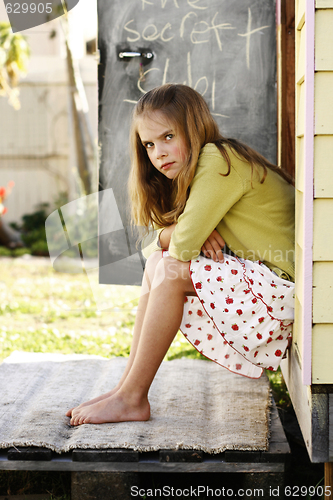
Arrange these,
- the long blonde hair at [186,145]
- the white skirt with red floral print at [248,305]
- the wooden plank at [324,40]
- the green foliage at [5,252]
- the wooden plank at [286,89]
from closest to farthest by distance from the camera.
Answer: the wooden plank at [324,40] → the white skirt with red floral print at [248,305] → the long blonde hair at [186,145] → the wooden plank at [286,89] → the green foliage at [5,252]

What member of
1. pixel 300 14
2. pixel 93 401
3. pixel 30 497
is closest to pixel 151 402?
pixel 93 401

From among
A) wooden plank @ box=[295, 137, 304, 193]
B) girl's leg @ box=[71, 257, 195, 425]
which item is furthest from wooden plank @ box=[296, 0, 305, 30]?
girl's leg @ box=[71, 257, 195, 425]

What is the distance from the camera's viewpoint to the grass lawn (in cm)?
182

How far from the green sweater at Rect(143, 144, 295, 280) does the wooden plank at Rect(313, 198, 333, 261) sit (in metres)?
0.37

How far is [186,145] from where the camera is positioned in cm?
184

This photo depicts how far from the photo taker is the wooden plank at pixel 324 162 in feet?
4.45

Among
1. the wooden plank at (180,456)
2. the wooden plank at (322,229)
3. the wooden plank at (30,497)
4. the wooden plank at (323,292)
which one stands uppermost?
the wooden plank at (322,229)

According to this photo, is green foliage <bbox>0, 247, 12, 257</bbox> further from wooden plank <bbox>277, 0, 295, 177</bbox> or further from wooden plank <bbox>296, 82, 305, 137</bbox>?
wooden plank <bbox>296, 82, 305, 137</bbox>

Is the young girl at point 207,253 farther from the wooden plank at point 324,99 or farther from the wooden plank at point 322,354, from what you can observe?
the wooden plank at point 324,99

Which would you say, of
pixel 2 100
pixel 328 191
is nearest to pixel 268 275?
pixel 328 191

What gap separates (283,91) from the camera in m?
2.46

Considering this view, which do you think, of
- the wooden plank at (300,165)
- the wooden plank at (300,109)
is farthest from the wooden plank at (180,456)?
the wooden plank at (300,109)

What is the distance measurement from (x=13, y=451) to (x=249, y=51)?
1993 millimetres

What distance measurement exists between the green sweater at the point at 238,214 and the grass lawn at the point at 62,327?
77 cm
